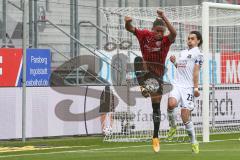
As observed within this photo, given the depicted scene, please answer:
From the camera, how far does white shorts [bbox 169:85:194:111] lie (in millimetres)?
12320

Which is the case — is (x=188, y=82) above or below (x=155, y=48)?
below

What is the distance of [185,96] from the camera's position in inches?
486

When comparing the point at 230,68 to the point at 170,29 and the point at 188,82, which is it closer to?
the point at 188,82

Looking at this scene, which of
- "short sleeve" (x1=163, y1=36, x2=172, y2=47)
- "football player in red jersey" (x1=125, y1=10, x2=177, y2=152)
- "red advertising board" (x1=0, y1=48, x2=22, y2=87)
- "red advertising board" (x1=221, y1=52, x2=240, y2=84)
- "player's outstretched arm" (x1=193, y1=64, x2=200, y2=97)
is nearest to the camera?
"player's outstretched arm" (x1=193, y1=64, x2=200, y2=97)

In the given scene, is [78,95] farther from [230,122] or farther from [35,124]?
[230,122]

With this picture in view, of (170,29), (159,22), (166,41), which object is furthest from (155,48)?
(170,29)

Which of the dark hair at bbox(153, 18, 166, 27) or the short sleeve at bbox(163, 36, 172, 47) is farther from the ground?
the dark hair at bbox(153, 18, 166, 27)

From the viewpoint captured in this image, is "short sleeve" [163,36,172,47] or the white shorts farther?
"short sleeve" [163,36,172,47]

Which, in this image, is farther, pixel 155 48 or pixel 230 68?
pixel 230 68

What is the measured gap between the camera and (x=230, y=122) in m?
20.4

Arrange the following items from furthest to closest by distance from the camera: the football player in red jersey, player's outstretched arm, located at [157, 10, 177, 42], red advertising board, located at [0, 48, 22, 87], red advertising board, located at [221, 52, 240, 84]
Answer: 1. red advertising board, located at [221, 52, 240, 84]
2. red advertising board, located at [0, 48, 22, 87]
3. the football player in red jersey
4. player's outstretched arm, located at [157, 10, 177, 42]

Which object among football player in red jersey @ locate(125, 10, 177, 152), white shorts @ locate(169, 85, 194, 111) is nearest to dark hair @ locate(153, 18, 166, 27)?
football player in red jersey @ locate(125, 10, 177, 152)

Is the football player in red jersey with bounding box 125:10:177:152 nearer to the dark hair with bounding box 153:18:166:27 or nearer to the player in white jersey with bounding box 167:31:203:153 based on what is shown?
the dark hair with bounding box 153:18:166:27

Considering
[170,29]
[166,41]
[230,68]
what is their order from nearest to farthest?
[170,29] → [166,41] → [230,68]
